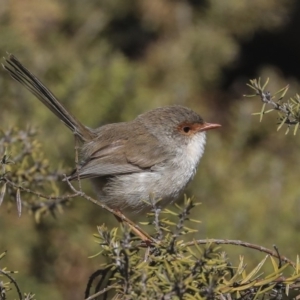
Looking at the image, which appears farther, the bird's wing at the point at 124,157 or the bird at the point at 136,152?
the bird's wing at the point at 124,157

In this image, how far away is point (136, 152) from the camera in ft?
14.2

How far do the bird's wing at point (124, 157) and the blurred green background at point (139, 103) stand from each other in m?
0.22

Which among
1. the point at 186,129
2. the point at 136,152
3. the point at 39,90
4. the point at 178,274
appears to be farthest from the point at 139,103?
the point at 178,274

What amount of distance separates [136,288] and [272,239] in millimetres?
2993

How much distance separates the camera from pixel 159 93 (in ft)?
20.8

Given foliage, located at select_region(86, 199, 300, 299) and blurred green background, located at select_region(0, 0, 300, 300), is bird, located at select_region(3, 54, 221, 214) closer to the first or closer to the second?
blurred green background, located at select_region(0, 0, 300, 300)

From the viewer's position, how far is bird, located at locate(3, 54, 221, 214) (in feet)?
13.2

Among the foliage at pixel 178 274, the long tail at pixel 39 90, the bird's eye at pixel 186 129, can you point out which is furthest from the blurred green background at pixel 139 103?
the foliage at pixel 178 274

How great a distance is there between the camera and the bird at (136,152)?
158 inches

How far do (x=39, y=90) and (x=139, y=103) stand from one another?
152 cm

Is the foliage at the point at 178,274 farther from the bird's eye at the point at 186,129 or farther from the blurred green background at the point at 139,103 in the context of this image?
the bird's eye at the point at 186,129

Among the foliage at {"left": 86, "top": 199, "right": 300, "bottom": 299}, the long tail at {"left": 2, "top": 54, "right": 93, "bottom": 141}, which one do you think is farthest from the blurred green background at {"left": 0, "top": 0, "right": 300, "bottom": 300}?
the foliage at {"left": 86, "top": 199, "right": 300, "bottom": 299}

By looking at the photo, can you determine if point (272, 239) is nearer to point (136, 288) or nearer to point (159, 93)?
point (159, 93)

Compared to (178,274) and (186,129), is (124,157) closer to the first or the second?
(186,129)
